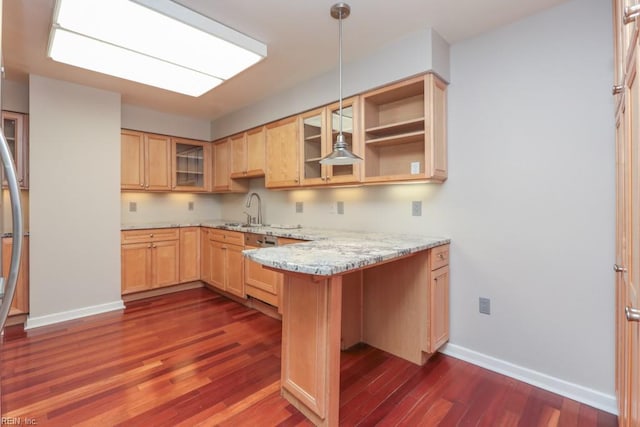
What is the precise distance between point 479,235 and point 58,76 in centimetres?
417

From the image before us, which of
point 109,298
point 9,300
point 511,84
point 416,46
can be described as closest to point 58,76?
point 109,298

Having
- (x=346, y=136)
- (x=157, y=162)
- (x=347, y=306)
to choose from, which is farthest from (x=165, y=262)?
(x=346, y=136)

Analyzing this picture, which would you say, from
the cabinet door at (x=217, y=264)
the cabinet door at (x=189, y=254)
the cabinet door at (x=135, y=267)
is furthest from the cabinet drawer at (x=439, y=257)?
the cabinet door at (x=135, y=267)

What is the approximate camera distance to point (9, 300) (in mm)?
875

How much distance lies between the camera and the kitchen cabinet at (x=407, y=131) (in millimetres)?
2311

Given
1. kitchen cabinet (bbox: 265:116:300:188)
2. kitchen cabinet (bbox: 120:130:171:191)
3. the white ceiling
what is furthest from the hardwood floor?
the white ceiling

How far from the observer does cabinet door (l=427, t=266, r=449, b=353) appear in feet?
7.39

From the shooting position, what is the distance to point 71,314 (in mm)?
3201

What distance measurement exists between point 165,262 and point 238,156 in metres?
1.67

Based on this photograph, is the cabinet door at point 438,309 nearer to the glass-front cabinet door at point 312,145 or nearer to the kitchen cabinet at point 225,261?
the glass-front cabinet door at point 312,145

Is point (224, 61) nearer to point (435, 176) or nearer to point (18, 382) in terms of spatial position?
point (435, 176)

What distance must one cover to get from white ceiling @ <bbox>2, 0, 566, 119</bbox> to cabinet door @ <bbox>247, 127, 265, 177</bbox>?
792mm

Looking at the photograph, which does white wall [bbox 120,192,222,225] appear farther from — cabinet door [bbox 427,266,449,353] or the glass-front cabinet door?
cabinet door [bbox 427,266,449,353]

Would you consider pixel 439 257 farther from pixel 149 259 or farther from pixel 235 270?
pixel 149 259
